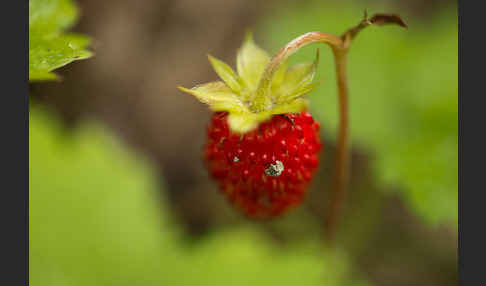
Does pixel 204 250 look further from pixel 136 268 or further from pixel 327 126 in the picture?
pixel 327 126

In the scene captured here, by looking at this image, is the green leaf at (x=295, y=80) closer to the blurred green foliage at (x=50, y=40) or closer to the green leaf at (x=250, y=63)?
the green leaf at (x=250, y=63)

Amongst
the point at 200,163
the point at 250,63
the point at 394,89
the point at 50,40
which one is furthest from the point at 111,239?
the point at 394,89

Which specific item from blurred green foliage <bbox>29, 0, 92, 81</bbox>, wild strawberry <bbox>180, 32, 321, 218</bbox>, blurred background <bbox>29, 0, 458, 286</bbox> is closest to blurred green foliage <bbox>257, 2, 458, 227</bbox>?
blurred background <bbox>29, 0, 458, 286</bbox>

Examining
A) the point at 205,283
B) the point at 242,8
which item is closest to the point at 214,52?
the point at 242,8

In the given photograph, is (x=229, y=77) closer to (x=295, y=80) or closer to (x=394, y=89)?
(x=295, y=80)

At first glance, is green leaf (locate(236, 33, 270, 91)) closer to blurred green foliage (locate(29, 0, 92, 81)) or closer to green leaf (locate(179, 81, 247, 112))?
green leaf (locate(179, 81, 247, 112))

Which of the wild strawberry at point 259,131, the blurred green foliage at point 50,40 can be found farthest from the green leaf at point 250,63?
the blurred green foliage at point 50,40
